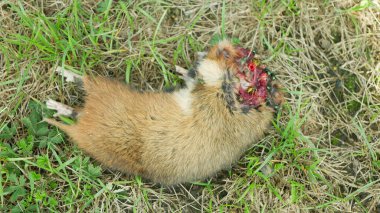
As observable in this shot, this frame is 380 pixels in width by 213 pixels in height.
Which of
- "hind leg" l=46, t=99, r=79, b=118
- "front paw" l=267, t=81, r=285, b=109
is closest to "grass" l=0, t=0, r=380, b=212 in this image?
"hind leg" l=46, t=99, r=79, b=118

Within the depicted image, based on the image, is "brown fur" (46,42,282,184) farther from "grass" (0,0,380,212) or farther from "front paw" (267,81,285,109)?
"grass" (0,0,380,212)

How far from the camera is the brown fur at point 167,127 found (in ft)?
9.90

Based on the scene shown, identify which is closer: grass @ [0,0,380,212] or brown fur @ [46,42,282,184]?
brown fur @ [46,42,282,184]

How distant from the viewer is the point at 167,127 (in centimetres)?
305

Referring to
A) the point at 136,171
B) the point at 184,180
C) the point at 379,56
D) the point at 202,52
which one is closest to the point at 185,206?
the point at 184,180

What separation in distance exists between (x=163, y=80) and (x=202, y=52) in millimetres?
403

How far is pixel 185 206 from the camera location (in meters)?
3.47

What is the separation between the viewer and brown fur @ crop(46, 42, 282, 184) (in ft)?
9.90

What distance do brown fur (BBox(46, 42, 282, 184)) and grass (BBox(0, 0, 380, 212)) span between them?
27 centimetres

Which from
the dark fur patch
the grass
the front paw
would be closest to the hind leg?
the grass

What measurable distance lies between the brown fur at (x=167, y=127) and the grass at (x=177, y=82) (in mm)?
274

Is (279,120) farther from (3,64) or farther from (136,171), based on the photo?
(3,64)

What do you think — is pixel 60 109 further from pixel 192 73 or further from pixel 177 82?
pixel 192 73

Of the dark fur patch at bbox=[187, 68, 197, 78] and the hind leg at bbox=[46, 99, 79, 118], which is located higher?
the dark fur patch at bbox=[187, 68, 197, 78]
